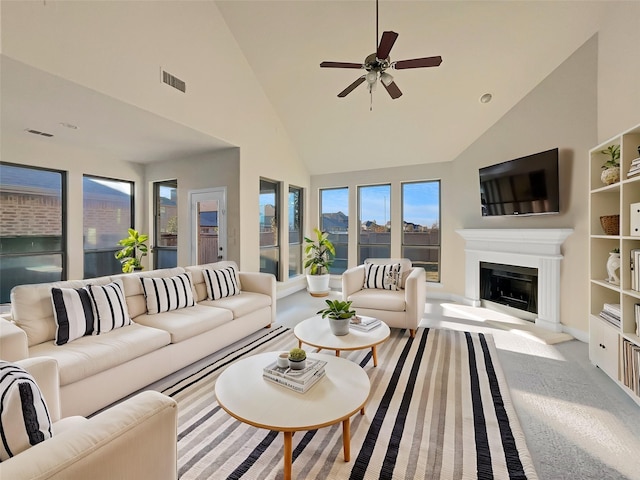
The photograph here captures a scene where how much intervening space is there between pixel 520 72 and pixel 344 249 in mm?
4169

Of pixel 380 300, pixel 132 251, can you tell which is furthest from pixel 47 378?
pixel 132 251

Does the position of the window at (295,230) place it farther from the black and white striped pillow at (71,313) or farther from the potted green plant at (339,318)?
the black and white striped pillow at (71,313)

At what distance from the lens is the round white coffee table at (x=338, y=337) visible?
7.98 feet

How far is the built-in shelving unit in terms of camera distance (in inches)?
90.7

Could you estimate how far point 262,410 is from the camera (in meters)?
1.55

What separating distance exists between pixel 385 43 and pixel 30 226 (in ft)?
16.1

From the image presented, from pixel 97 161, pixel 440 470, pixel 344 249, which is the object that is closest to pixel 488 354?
pixel 440 470

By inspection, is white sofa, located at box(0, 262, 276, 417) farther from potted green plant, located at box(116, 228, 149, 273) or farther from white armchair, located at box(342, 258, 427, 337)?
potted green plant, located at box(116, 228, 149, 273)

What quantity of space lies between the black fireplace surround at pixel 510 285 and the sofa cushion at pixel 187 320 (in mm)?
4001

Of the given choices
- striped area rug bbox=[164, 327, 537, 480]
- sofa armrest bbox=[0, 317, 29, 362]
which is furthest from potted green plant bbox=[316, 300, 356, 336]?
sofa armrest bbox=[0, 317, 29, 362]

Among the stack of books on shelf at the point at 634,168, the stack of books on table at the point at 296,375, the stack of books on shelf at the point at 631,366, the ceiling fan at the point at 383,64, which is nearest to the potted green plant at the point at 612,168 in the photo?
the stack of books on shelf at the point at 634,168

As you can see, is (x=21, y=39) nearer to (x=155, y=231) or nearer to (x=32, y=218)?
(x=32, y=218)

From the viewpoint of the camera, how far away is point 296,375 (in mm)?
1796

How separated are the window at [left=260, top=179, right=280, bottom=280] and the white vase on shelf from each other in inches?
179
